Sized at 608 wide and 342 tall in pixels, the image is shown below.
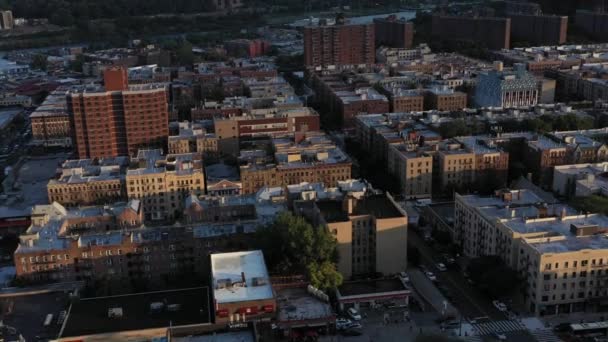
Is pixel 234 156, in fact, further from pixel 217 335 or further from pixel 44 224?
pixel 217 335

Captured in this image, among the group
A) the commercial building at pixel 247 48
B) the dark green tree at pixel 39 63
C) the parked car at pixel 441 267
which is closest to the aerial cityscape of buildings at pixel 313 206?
the parked car at pixel 441 267

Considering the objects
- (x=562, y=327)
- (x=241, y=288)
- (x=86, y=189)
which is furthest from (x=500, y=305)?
(x=86, y=189)

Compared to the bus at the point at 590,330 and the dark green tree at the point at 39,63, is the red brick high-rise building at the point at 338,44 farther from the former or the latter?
the bus at the point at 590,330

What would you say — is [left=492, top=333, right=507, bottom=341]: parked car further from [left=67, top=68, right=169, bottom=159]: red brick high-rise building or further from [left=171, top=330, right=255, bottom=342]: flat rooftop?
[left=67, top=68, right=169, bottom=159]: red brick high-rise building

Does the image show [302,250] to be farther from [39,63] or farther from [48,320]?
[39,63]

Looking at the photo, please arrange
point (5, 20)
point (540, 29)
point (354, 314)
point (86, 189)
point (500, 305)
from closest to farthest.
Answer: point (354, 314), point (500, 305), point (86, 189), point (540, 29), point (5, 20)

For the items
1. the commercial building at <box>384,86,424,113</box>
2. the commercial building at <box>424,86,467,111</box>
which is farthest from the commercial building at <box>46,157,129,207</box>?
the commercial building at <box>424,86,467,111</box>
